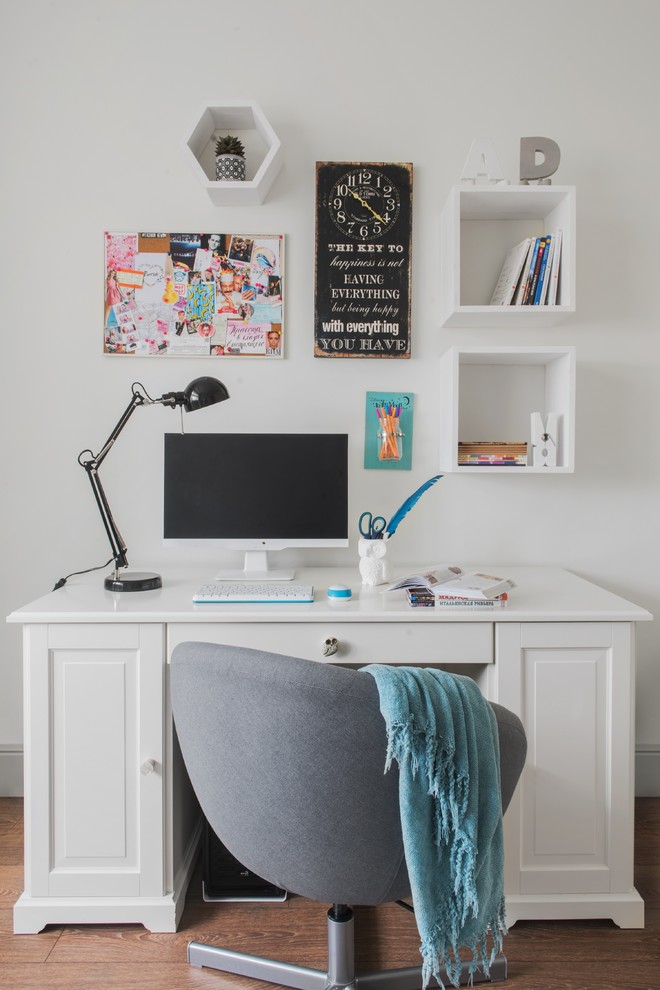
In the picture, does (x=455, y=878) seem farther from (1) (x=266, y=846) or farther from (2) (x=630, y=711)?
(2) (x=630, y=711)

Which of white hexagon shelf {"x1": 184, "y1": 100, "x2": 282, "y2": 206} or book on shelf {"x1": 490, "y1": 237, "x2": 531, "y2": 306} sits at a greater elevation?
white hexagon shelf {"x1": 184, "y1": 100, "x2": 282, "y2": 206}

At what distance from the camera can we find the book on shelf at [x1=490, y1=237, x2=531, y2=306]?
2.08 metres

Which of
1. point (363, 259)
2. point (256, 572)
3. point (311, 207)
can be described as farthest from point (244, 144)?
point (256, 572)

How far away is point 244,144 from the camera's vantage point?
225 cm

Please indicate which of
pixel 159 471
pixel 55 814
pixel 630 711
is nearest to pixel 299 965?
pixel 55 814

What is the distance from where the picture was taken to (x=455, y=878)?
1098 mm

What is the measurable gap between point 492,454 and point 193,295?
1073 mm

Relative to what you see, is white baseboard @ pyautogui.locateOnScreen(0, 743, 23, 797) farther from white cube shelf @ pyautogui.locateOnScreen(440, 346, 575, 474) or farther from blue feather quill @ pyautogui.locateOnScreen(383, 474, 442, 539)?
white cube shelf @ pyautogui.locateOnScreen(440, 346, 575, 474)

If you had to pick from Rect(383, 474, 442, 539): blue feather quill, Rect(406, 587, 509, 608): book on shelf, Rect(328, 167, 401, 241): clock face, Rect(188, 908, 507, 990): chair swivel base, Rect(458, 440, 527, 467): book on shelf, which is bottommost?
Rect(188, 908, 507, 990): chair swivel base

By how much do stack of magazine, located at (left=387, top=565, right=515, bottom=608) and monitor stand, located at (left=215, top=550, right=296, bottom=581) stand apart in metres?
0.35

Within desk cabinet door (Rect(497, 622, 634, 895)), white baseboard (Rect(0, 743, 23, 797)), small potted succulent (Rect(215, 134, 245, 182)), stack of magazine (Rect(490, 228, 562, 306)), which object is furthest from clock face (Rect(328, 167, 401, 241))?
white baseboard (Rect(0, 743, 23, 797))

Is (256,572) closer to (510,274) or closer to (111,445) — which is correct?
(111,445)

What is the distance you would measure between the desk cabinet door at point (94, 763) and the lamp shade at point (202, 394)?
65cm

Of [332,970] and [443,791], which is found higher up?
[443,791]
